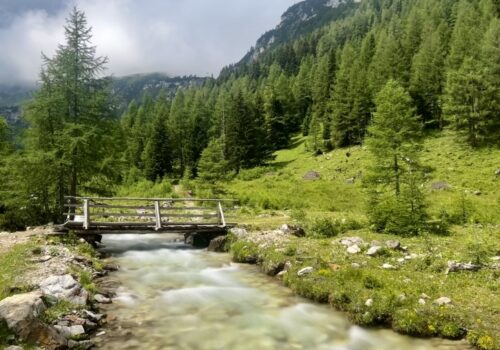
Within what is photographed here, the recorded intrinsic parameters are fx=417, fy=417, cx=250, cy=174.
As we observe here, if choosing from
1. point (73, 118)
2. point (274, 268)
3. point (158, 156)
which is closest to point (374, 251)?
point (274, 268)

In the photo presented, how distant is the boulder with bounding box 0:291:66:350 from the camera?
947 cm

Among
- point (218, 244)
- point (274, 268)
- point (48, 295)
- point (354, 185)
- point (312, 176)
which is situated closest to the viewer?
point (48, 295)

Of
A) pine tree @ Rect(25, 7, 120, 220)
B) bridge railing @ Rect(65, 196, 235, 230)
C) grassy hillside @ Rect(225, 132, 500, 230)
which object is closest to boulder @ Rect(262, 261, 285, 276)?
bridge railing @ Rect(65, 196, 235, 230)

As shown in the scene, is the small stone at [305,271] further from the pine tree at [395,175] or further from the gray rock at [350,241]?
the pine tree at [395,175]

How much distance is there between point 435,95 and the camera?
65.5 m

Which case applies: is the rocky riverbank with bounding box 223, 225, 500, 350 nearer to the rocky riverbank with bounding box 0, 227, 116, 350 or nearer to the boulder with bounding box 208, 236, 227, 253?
the boulder with bounding box 208, 236, 227, 253

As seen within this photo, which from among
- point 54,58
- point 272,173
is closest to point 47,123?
point 54,58

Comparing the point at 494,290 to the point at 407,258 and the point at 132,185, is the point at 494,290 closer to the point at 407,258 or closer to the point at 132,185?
the point at 407,258

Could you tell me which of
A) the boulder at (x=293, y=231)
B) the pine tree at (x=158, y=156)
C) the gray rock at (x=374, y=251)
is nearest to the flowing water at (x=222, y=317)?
the gray rock at (x=374, y=251)

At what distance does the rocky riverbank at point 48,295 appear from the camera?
9.60 metres

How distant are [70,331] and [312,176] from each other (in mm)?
49301

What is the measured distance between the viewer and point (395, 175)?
1230 inches

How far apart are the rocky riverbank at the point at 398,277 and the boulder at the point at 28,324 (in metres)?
8.39

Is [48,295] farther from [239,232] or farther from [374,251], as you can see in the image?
[239,232]
